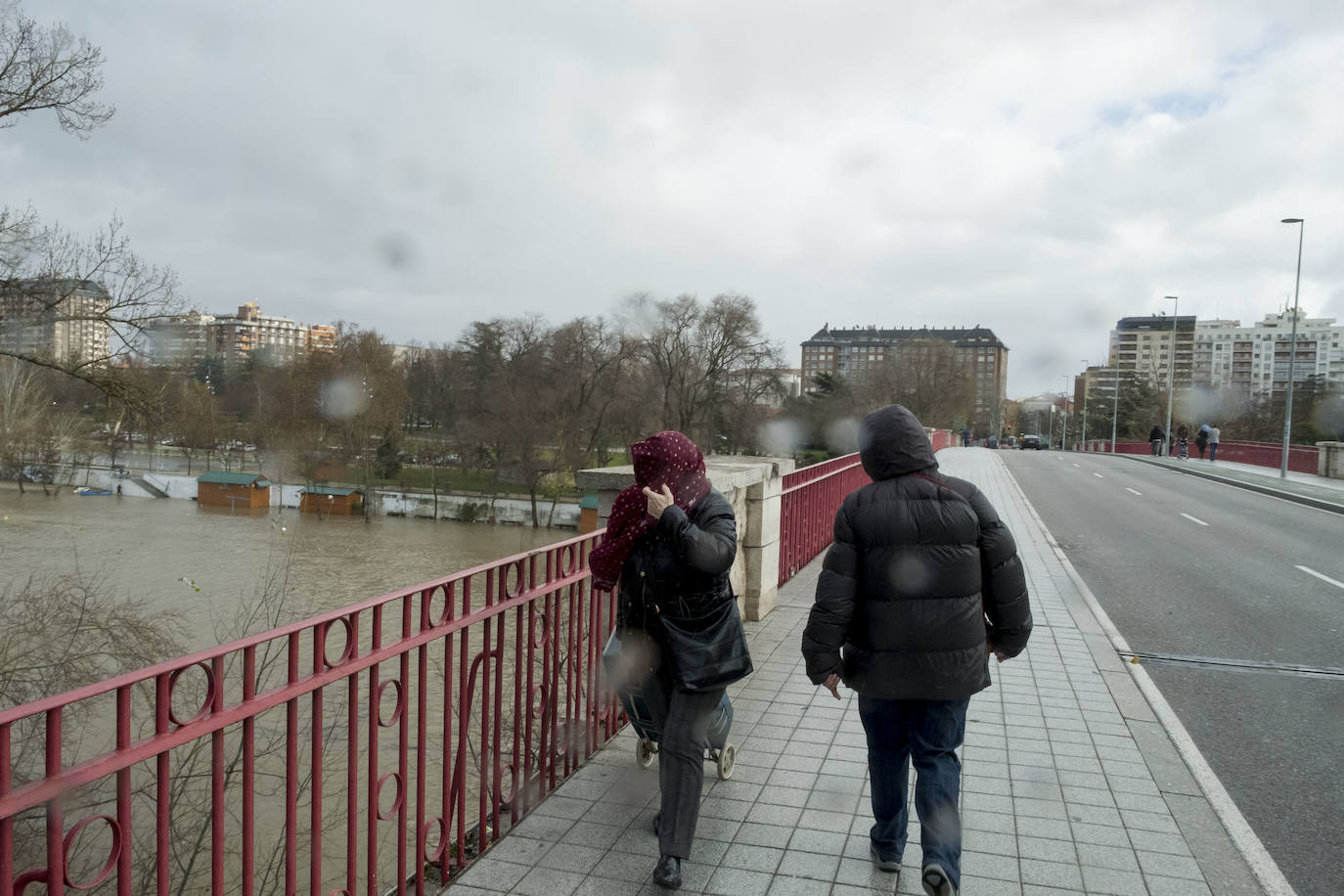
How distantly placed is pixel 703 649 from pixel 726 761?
47.5 inches

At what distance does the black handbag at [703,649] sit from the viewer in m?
3.22

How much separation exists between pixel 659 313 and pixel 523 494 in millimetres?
15812

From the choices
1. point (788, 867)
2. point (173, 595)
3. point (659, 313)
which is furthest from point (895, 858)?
point (659, 313)

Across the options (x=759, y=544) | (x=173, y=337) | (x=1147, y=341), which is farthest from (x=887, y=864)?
(x=1147, y=341)

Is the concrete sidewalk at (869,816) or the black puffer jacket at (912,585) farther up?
the black puffer jacket at (912,585)

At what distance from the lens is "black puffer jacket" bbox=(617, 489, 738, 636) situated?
3119 millimetres

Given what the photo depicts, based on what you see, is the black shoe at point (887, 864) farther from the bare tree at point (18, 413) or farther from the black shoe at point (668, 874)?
the bare tree at point (18, 413)

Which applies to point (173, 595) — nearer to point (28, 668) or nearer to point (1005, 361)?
point (28, 668)

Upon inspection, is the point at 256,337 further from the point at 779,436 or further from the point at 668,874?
the point at 668,874

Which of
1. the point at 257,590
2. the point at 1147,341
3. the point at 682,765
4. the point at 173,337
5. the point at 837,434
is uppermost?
the point at 1147,341

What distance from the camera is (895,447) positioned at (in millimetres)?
3277

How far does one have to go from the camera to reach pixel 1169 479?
26.5 m

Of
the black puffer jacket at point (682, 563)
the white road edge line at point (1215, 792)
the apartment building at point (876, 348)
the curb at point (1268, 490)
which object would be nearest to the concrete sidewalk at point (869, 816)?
the white road edge line at point (1215, 792)

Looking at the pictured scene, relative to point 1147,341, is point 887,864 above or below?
below
